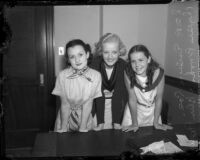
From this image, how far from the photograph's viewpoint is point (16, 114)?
628 mm

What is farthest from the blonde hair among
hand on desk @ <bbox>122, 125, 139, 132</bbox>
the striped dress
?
hand on desk @ <bbox>122, 125, 139, 132</bbox>

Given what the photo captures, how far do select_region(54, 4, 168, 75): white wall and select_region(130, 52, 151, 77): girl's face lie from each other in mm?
31

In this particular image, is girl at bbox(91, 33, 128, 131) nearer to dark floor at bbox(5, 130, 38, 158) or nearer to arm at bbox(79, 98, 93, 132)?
arm at bbox(79, 98, 93, 132)

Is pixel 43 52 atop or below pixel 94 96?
atop

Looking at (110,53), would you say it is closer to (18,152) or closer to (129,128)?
(129,128)

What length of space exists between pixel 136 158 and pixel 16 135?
13.0 inches

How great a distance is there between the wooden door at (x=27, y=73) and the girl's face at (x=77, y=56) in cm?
5

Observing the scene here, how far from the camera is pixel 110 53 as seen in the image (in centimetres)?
64

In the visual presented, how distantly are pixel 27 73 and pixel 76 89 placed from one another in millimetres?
138

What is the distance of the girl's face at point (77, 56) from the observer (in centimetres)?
62

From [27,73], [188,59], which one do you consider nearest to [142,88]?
[188,59]

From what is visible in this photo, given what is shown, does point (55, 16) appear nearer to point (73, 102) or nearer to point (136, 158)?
point (73, 102)

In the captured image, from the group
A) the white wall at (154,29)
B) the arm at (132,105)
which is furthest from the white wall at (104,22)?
the arm at (132,105)

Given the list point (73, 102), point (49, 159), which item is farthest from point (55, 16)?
point (49, 159)
